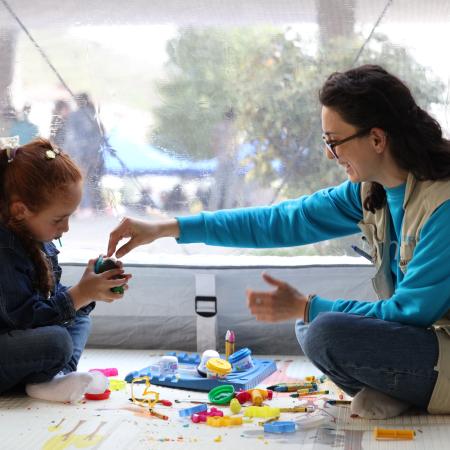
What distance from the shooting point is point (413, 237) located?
1.90 metres

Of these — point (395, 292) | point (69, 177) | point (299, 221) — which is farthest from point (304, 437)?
point (69, 177)

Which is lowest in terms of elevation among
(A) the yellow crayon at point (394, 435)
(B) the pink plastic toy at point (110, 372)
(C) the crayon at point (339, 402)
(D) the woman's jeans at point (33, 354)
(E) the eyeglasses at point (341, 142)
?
(B) the pink plastic toy at point (110, 372)


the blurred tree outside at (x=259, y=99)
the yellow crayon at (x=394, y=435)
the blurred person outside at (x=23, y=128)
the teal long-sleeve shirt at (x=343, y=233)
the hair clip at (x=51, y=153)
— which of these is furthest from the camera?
the blurred person outside at (x=23, y=128)

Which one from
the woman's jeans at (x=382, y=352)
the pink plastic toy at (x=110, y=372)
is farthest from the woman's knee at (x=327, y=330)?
the pink plastic toy at (x=110, y=372)

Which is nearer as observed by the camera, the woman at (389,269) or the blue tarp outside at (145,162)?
the woman at (389,269)

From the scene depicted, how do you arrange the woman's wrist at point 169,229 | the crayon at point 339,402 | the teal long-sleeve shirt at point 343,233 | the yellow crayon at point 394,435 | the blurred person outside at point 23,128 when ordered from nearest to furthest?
the yellow crayon at point 394,435
the teal long-sleeve shirt at point 343,233
the crayon at point 339,402
the woman's wrist at point 169,229
the blurred person outside at point 23,128

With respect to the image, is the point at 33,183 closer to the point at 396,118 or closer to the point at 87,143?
the point at 87,143

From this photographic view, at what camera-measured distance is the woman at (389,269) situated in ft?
6.02

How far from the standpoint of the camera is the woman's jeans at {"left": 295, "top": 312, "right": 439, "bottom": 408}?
6.01 feet

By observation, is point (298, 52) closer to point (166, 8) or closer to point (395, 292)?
point (166, 8)

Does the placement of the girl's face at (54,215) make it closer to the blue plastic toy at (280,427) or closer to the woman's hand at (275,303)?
the woman's hand at (275,303)

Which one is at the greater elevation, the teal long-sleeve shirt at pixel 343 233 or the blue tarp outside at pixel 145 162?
the blue tarp outside at pixel 145 162

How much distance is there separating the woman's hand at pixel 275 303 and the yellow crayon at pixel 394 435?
294 mm

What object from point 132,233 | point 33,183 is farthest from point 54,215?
point 132,233
